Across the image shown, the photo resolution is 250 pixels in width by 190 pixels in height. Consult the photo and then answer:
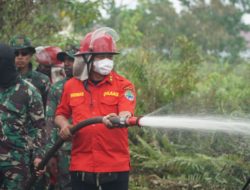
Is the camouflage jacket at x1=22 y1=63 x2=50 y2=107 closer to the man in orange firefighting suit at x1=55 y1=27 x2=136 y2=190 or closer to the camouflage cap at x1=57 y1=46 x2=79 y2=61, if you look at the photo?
the camouflage cap at x1=57 y1=46 x2=79 y2=61

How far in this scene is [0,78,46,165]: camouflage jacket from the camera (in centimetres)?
547

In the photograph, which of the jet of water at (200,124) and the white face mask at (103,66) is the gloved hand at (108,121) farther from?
the white face mask at (103,66)

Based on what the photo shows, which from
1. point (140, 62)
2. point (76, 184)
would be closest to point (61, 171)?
point (76, 184)

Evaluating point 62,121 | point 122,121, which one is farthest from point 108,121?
point 62,121

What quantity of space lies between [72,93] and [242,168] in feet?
10.8

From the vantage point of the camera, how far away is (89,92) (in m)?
5.21

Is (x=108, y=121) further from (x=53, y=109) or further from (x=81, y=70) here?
(x=53, y=109)

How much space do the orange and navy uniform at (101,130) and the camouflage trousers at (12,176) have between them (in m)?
0.54

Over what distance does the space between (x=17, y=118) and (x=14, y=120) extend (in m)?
0.03

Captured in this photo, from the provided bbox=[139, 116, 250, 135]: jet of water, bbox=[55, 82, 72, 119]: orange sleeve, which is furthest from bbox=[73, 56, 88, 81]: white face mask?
bbox=[139, 116, 250, 135]: jet of water

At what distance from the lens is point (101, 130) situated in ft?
16.9

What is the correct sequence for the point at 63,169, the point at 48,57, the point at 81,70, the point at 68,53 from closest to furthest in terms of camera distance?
the point at 81,70, the point at 63,169, the point at 68,53, the point at 48,57

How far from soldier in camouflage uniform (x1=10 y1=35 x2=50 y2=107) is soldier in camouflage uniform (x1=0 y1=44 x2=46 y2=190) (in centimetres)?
156

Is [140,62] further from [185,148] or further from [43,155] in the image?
[43,155]
